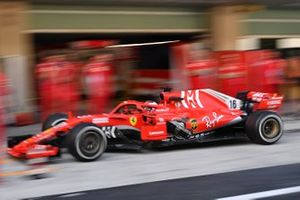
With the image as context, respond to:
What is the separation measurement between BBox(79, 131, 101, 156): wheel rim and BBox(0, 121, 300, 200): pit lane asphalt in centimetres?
17

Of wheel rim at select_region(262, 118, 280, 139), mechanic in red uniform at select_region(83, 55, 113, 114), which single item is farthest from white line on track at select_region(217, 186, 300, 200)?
mechanic in red uniform at select_region(83, 55, 113, 114)

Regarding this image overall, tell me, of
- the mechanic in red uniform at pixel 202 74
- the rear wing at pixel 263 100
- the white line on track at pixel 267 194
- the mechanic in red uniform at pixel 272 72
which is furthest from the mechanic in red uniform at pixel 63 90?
the white line on track at pixel 267 194

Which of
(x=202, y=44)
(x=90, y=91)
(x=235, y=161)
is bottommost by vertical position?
(x=235, y=161)

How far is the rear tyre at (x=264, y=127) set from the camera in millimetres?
9305

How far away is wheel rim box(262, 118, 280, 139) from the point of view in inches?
372

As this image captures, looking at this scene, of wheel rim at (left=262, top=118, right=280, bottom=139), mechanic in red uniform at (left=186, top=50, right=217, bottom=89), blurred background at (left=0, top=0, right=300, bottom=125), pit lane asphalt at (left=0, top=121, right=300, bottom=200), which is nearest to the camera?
pit lane asphalt at (left=0, top=121, right=300, bottom=200)

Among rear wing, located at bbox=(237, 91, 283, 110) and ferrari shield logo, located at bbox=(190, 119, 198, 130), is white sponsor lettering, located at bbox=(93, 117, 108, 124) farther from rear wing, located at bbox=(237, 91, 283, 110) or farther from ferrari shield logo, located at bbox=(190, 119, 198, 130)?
rear wing, located at bbox=(237, 91, 283, 110)

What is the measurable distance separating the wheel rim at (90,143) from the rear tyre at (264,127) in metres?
2.48

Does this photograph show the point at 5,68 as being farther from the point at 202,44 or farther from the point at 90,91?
the point at 202,44

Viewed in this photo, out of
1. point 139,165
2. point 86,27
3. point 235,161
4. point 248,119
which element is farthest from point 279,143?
point 86,27

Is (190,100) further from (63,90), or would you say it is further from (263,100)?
(63,90)

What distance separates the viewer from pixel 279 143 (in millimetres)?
9719

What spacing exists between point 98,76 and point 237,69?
9.89ft

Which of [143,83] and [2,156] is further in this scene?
[143,83]
